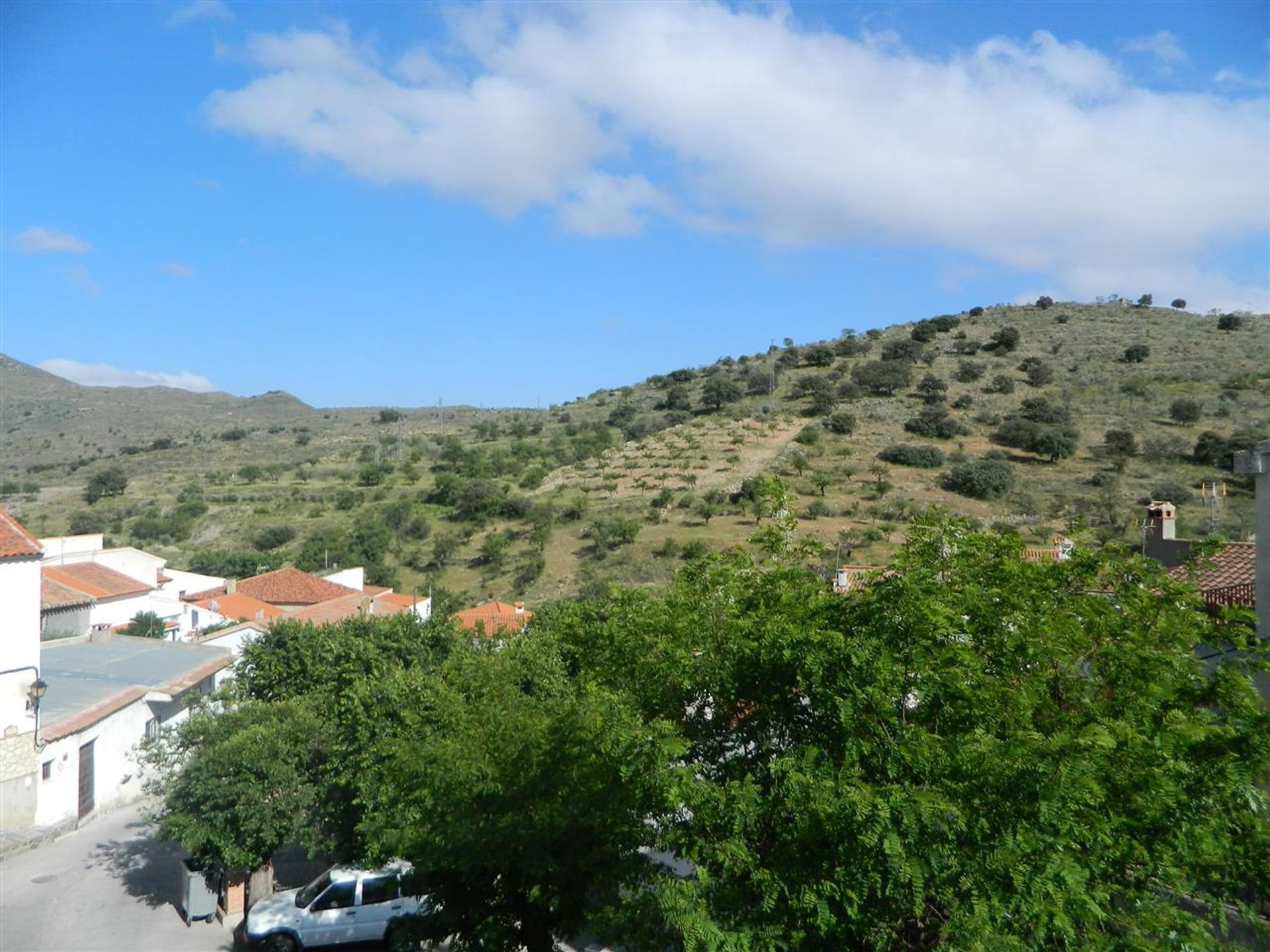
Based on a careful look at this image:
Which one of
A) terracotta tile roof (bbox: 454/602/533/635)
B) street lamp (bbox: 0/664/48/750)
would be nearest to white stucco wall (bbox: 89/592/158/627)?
terracotta tile roof (bbox: 454/602/533/635)

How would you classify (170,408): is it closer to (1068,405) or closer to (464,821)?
(1068,405)

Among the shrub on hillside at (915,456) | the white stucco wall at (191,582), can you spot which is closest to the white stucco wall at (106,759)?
the white stucco wall at (191,582)

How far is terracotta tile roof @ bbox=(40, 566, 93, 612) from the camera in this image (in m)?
31.7

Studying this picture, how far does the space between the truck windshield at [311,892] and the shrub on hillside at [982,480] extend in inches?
1518

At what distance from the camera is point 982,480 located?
46.6m

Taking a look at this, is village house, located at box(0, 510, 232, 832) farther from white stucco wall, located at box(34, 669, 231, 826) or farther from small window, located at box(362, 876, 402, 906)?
small window, located at box(362, 876, 402, 906)

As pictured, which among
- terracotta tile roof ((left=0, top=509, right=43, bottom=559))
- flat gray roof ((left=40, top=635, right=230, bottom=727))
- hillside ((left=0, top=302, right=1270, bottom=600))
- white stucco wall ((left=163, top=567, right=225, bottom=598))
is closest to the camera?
terracotta tile roof ((left=0, top=509, right=43, bottom=559))

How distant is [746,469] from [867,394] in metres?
13.7

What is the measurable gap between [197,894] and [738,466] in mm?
43127

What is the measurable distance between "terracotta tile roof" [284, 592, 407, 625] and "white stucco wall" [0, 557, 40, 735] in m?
14.7

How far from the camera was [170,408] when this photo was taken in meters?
124

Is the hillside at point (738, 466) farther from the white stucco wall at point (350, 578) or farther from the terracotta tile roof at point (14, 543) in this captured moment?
the terracotta tile roof at point (14, 543)

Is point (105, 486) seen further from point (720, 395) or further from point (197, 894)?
point (197, 894)

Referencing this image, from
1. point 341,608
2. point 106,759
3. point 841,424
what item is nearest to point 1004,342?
point 841,424
